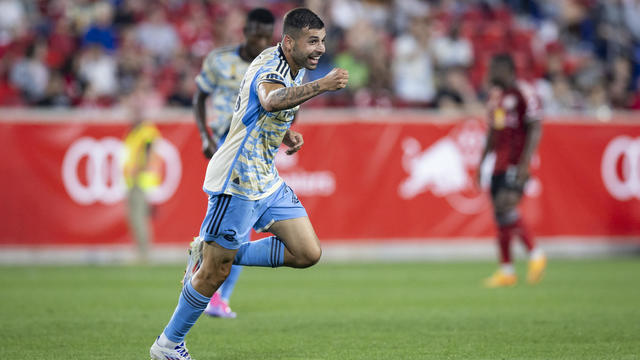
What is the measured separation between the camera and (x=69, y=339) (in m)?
7.82

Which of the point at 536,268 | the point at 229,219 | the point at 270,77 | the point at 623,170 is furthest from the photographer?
the point at 623,170

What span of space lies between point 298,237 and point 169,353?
1.19 metres

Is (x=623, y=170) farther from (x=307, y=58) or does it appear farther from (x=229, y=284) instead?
(x=307, y=58)

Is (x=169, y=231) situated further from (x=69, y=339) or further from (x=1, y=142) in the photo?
(x=69, y=339)

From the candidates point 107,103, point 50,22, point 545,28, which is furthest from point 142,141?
point 545,28

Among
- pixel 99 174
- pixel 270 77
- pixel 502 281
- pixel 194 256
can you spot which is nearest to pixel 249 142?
pixel 270 77

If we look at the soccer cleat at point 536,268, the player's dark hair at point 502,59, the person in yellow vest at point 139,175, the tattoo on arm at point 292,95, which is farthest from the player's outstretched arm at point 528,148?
the tattoo on arm at point 292,95

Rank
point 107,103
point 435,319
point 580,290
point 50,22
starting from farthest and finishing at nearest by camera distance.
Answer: point 50,22
point 107,103
point 580,290
point 435,319

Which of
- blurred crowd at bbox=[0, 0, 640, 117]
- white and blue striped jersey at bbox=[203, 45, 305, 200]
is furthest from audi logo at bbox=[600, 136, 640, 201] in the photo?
white and blue striped jersey at bbox=[203, 45, 305, 200]

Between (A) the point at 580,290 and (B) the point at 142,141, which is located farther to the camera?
(B) the point at 142,141

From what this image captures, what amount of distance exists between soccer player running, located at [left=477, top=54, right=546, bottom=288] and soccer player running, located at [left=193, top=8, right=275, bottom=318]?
14.7ft

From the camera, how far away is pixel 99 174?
15734mm

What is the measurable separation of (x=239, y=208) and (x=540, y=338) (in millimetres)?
2818

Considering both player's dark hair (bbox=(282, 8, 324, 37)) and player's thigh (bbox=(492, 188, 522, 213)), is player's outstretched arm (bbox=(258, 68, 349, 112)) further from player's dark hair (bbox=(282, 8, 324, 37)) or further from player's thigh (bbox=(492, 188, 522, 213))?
player's thigh (bbox=(492, 188, 522, 213))
